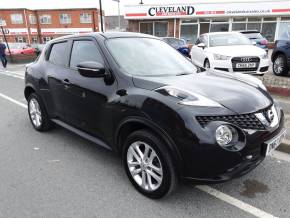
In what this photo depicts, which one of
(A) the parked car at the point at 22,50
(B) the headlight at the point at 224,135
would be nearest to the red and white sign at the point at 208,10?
(A) the parked car at the point at 22,50

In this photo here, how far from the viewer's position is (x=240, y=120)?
8.48ft

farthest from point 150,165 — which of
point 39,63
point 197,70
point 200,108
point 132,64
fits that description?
point 39,63

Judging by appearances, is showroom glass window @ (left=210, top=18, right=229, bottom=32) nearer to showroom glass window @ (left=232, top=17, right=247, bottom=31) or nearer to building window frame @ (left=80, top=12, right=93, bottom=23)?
showroom glass window @ (left=232, top=17, right=247, bottom=31)

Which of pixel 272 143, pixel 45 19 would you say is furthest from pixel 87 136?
pixel 45 19

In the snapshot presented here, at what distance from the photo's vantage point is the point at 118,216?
275 cm

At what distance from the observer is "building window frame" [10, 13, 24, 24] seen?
1871 inches

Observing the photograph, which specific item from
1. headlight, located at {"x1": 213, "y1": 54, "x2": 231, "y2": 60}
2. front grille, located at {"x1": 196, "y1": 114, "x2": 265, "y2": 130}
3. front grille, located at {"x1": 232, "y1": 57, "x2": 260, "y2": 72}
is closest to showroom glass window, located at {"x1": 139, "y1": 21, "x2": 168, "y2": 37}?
headlight, located at {"x1": 213, "y1": 54, "x2": 231, "y2": 60}

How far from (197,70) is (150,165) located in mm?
1629

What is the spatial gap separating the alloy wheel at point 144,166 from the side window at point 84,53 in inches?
46.6

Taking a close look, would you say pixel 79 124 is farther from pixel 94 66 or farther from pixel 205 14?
pixel 205 14

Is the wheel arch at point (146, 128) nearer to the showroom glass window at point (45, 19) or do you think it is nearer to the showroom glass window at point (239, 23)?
the showroom glass window at point (239, 23)


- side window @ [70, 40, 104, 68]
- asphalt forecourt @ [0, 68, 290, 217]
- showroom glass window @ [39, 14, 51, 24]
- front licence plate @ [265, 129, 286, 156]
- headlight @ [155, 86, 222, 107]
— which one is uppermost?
showroom glass window @ [39, 14, 51, 24]

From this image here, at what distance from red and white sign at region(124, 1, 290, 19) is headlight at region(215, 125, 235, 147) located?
27.1 metres

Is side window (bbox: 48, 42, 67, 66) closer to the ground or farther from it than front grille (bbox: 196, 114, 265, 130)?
farther from it
